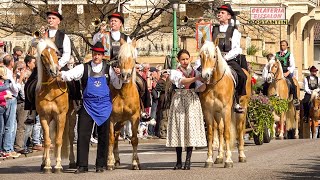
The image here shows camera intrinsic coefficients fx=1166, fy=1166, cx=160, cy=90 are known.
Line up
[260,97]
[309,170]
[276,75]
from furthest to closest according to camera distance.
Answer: [276,75]
[260,97]
[309,170]

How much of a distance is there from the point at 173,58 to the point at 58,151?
20228mm

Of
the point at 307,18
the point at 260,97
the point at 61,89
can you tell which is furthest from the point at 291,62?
the point at 307,18

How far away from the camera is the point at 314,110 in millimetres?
39500

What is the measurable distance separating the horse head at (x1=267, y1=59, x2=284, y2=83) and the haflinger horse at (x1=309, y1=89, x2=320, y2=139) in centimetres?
669

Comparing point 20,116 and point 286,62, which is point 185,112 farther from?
point 286,62

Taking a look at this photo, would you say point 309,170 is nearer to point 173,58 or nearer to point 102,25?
point 102,25

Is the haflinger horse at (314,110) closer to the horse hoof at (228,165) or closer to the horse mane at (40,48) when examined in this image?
the horse hoof at (228,165)

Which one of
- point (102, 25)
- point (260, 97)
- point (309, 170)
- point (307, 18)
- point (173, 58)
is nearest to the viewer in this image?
point (309, 170)

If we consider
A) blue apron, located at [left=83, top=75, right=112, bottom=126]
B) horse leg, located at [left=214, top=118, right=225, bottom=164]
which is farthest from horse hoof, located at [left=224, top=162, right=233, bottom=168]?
blue apron, located at [left=83, top=75, right=112, bottom=126]

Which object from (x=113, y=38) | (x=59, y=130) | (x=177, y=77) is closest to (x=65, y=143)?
(x=59, y=130)

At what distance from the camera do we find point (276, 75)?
106 feet

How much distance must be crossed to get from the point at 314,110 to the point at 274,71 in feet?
24.5

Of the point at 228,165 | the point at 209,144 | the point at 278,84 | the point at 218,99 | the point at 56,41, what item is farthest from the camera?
the point at 278,84

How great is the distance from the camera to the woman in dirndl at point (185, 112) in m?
19.8
